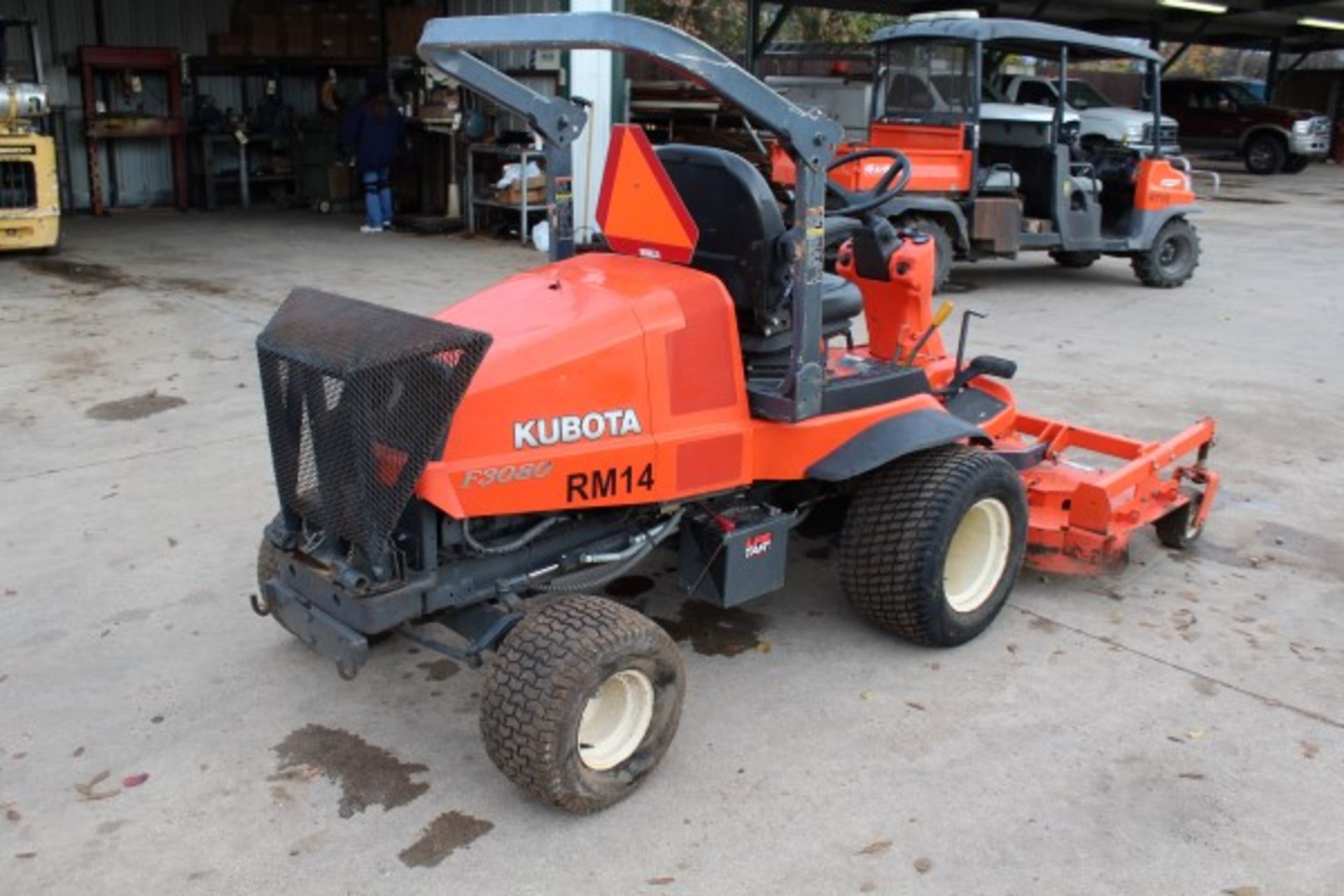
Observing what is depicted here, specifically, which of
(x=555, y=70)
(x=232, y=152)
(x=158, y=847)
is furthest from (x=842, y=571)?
(x=232, y=152)

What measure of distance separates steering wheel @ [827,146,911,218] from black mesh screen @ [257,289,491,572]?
4.55ft

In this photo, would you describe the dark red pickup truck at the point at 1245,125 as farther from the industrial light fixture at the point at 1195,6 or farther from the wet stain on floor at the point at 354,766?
the wet stain on floor at the point at 354,766

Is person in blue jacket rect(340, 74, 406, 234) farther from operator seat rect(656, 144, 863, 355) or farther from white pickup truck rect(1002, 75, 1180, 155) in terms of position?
operator seat rect(656, 144, 863, 355)

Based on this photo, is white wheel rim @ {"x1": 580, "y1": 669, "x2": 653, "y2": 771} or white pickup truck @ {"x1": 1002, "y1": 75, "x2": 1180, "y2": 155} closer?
white wheel rim @ {"x1": 580, "y1": 669, "x2": 653, "y2": 771}

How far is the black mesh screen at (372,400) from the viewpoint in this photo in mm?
Result: 2932

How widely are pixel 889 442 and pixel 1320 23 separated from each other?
97.0 ft

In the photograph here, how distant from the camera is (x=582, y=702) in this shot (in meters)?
2.99

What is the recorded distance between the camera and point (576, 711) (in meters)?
2.98

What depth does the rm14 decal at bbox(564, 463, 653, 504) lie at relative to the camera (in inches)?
129

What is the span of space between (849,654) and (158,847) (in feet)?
A: 7.10

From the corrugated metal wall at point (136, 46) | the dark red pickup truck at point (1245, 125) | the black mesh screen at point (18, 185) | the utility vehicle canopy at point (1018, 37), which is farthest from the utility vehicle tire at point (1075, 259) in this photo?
the dark red pickup truck at point (1245, 125)

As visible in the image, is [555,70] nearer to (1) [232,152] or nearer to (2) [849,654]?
(1) [232,152]

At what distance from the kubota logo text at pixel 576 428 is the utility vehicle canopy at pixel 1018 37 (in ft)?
25.9

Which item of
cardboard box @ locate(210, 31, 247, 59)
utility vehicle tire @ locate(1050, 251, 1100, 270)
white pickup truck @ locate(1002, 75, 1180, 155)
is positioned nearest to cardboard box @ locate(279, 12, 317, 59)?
cardboard box @ locate(210, 31, 247, 59)
